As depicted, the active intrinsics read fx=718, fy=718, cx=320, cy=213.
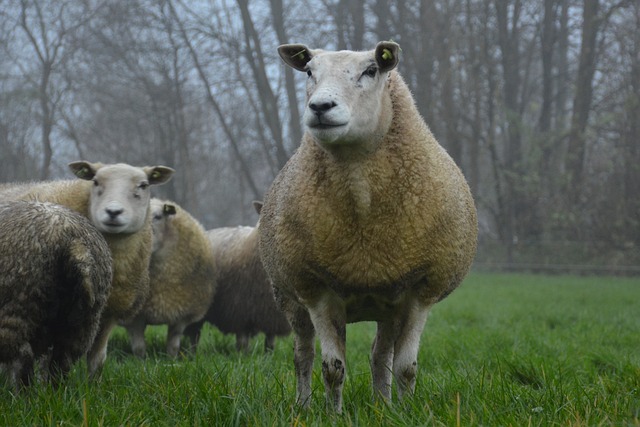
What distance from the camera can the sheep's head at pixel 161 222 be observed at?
7.15 meters

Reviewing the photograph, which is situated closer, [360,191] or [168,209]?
[360,191]

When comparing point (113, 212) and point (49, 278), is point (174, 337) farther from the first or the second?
point (49, 278)

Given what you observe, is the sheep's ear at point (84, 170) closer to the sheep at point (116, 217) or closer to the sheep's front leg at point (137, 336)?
the sheep at point (116, 217)

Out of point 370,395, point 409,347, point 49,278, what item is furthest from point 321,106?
point 49,278

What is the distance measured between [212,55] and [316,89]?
15.8 metres

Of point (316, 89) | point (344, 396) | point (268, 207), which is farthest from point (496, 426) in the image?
point (268, 207)

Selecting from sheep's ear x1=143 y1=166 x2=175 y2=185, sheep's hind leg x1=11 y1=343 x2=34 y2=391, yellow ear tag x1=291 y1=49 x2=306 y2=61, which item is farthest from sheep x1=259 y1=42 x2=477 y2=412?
sheep's ear x1=143 y1=166 x2=175 y2=185

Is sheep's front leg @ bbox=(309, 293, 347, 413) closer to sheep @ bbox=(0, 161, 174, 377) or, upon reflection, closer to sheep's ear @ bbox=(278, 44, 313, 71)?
sheep's ear @ bbox=(278, 44, 313, 71)

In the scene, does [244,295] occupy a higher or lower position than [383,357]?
lower

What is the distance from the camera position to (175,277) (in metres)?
7.14

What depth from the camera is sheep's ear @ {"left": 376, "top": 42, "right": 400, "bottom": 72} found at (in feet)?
11.4

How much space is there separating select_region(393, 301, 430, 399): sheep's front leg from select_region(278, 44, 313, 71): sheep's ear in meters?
1.37

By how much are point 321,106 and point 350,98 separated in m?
0.22

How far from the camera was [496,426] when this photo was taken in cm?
274
